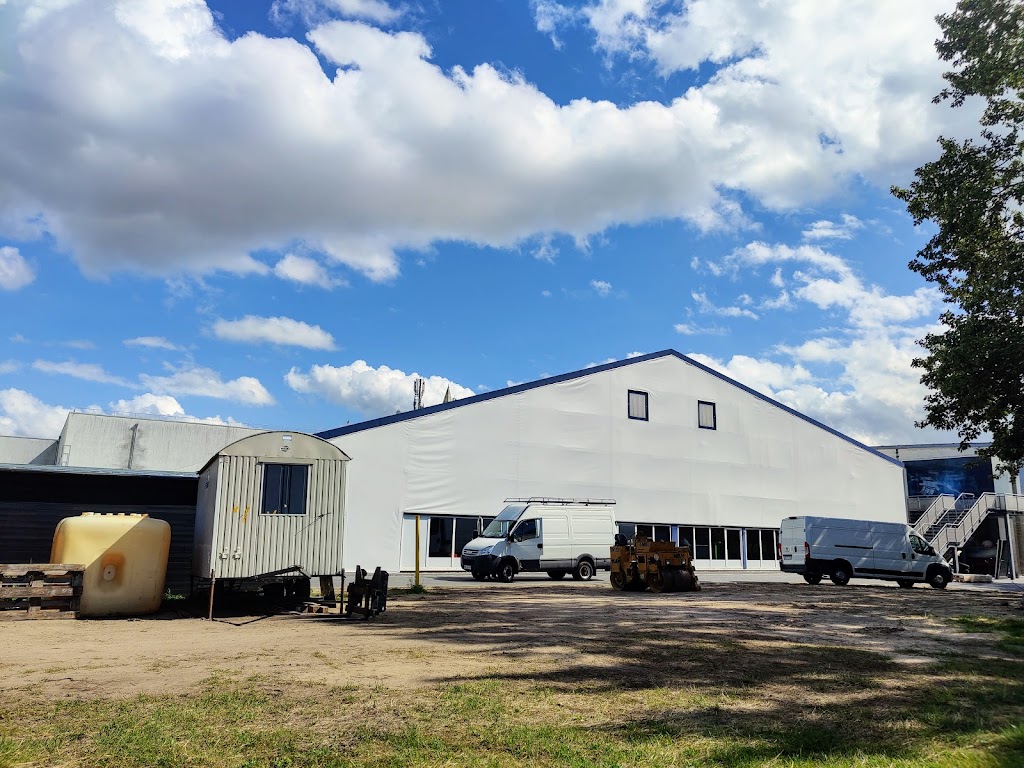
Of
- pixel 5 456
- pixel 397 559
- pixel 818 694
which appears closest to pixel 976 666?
pixel 818 694

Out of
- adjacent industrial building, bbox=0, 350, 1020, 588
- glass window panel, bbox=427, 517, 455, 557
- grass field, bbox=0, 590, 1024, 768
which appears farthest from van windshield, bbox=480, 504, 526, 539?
grass field, bbox=0, 590, 1024, 768

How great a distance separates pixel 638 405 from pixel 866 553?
46.8ft

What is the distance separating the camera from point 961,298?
63.4 ft

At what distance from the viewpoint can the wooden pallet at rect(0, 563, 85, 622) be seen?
45.0 feet

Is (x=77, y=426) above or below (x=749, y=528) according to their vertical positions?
above

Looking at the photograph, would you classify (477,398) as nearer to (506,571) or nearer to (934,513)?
(506,571)

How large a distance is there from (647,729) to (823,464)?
43010 millimetres

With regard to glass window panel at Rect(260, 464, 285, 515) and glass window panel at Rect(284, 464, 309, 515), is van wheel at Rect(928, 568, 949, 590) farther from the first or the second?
glass window panel at Rect(260, 464, 285, 515)

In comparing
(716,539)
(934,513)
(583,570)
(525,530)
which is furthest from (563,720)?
(934,513)

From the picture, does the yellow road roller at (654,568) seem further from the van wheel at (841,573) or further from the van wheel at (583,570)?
the van wheel at (841,573)

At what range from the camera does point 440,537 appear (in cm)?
3053

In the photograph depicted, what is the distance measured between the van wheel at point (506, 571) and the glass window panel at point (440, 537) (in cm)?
655

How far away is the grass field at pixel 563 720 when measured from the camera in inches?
197

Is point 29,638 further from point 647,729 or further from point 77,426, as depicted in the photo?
point 77,426
